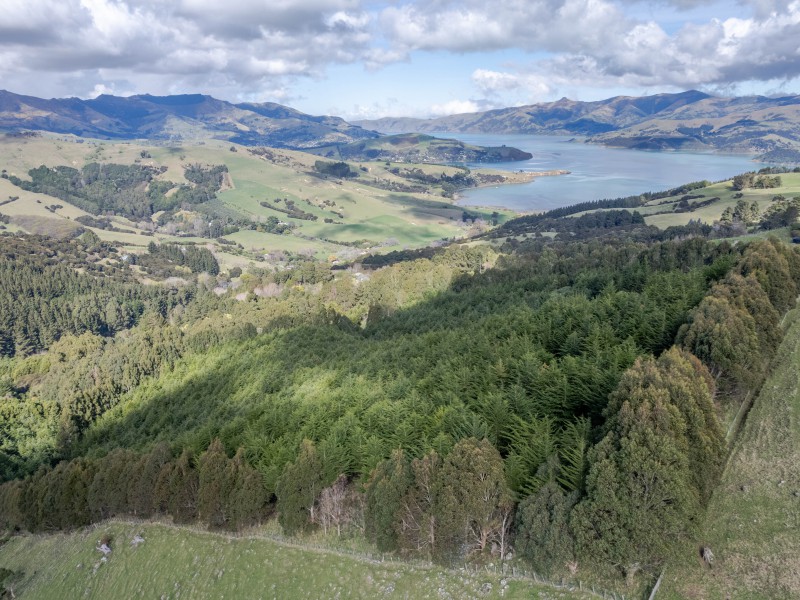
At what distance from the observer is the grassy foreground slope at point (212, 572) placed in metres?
26.3

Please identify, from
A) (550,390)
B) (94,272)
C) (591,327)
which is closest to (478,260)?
(591,327)

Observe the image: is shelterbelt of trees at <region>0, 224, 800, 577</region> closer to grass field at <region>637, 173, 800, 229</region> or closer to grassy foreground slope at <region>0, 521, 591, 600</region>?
grassy foreground slope at <region>0, 521, 591, 600</region>

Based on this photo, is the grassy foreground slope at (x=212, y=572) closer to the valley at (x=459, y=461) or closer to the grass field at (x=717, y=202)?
the valley at (x=459, y=461)

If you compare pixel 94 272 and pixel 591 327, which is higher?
pixel 591 327

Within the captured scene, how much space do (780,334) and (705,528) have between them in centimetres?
2100

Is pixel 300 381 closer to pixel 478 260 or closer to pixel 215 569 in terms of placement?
pixel 215 569

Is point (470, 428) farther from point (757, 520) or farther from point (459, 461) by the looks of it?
point (757, 520)

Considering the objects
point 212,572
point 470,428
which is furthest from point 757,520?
point 212,572

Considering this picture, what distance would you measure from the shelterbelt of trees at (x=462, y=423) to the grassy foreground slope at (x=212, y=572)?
52.6 inches

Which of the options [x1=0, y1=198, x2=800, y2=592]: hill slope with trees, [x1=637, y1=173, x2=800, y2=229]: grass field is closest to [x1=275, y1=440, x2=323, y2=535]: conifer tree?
[x1=0, y1=198, x2=800, y2=592]: hill slope with trees

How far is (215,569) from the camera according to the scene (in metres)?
33.2

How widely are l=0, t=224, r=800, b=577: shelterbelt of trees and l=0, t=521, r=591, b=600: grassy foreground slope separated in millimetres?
1337

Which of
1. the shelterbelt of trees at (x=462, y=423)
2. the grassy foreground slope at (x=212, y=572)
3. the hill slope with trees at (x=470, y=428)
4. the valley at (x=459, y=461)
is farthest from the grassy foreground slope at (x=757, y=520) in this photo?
the grassy foreground slope at (x=212, y=572)

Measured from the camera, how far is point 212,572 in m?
33.1
